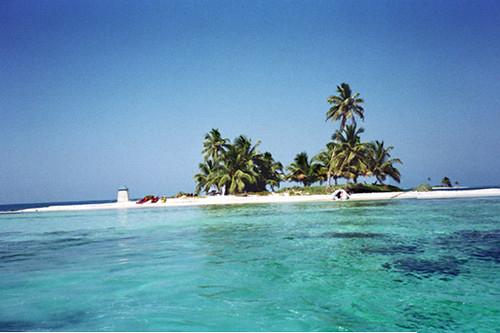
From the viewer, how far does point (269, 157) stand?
151 ft

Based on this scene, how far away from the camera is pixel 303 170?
143 ft

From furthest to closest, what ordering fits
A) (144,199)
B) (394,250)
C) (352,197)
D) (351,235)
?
(144,199)
(352,197)
(351,235)
(394,250)

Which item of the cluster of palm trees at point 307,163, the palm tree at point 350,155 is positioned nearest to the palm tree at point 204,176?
the cluster of palm trees at point 307,163

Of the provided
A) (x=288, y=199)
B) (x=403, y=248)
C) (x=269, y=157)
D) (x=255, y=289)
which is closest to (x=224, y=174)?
(x=269, y=157)

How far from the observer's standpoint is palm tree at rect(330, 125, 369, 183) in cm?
3791

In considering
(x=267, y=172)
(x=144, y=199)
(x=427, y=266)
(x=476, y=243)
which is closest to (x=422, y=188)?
(x=267, y=172)

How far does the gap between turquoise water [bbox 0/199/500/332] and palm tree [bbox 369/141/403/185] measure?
99.1 feet

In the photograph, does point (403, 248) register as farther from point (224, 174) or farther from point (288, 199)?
point (224, 174)

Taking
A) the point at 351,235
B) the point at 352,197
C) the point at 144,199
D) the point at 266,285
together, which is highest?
the point at 144,199

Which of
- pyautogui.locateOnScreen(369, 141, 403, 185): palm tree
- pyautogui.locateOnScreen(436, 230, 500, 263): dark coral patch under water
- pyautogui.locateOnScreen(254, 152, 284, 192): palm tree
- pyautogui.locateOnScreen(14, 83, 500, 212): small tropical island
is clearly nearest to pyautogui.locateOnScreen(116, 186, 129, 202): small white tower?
pyautogui.locateOnScreen(14, 83, 500, 212): small tropical island

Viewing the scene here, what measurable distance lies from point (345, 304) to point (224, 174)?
38038mm

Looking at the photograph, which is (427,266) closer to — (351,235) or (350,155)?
(351,235)

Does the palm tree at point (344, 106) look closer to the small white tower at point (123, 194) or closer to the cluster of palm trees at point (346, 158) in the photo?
the cluster of palm trees at point (346, 158)

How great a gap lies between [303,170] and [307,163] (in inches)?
39.5
